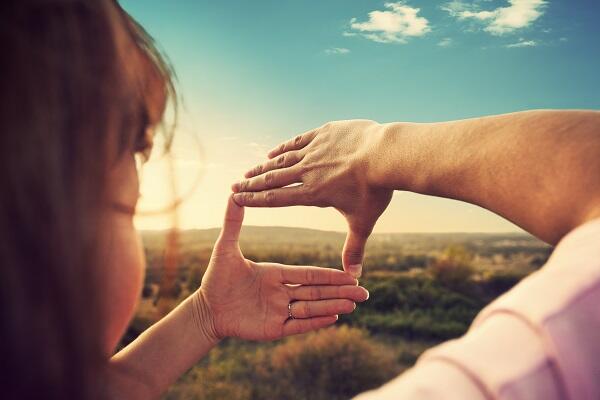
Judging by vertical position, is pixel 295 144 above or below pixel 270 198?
above

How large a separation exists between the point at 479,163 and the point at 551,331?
78cm

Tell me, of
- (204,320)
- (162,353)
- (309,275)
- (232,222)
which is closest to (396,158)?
(309,275)

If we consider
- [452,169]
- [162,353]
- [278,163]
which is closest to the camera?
[452,169]

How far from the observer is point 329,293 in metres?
1.91

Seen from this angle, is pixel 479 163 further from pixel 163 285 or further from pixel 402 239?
pixel 402 239

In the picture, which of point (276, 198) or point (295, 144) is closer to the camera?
point (276, 198)

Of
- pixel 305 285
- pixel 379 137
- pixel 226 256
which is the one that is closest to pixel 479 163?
pixel 379 137

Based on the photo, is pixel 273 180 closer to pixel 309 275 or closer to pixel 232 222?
pixel 232 222

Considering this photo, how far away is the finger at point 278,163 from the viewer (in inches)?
78.5

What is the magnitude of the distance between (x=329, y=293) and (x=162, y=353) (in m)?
0.66

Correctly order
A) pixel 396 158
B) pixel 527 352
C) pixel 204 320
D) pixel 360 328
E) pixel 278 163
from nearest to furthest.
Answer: pixel 527 352, pixel 396 158, pixel 204 320, pixel 278 163, pixel 360 328

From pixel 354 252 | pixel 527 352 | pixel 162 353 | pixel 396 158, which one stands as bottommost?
pixel 162 353

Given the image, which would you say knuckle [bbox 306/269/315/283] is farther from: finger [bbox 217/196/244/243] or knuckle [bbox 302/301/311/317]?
finger [bbox 217/196/244/243]

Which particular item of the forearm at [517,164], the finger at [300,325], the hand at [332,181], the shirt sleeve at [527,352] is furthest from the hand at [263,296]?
the shirt sleeve at [527,352]
